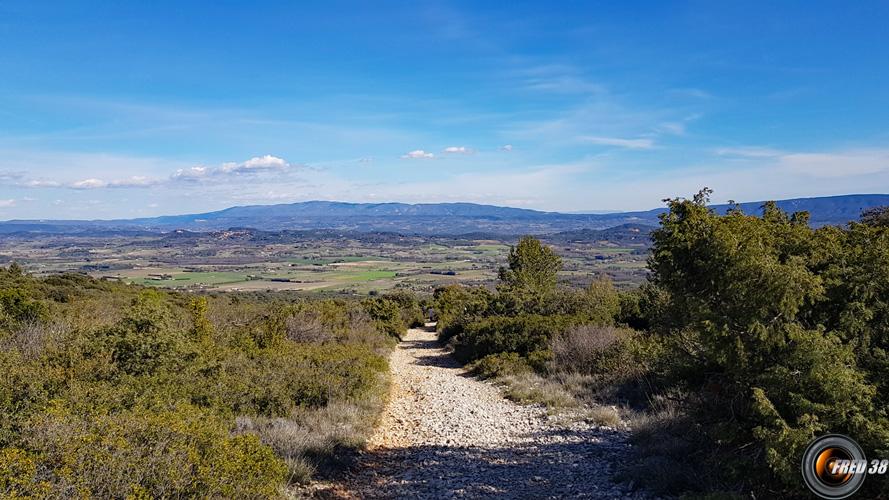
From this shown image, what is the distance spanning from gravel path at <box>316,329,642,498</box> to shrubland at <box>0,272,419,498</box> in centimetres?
66

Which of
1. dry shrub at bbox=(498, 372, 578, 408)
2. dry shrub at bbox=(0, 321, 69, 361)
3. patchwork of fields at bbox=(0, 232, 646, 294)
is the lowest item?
patchwork of fields at bbox=(0, 232, 646, 294)

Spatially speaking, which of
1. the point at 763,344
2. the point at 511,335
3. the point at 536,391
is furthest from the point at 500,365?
the point at 763,344

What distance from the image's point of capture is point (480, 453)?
892 cm

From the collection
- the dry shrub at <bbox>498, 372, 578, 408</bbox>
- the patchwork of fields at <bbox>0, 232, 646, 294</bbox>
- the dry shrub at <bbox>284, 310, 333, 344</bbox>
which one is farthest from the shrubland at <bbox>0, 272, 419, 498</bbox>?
the patchwork of fields at <bbox>0, 232, 646, 294</bbox>

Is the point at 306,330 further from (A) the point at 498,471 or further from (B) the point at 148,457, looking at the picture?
(B) the point at 148,457

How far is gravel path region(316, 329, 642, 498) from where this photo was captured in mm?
7262

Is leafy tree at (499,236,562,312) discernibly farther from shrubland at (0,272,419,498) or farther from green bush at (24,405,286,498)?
green bush at (24,405,286,498)

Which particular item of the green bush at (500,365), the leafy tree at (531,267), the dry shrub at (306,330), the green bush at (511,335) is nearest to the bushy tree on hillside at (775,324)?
the green bush at (500,365)

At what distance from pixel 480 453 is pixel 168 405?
4.99m

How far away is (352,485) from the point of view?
755 centimetres

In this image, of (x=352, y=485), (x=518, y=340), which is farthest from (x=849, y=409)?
(x=518, y=340)

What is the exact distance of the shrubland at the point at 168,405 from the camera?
15.4ft

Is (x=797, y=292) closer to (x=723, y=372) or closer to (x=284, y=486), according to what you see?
(x=723, y=372)

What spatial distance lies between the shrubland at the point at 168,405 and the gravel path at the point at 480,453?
657 mm
